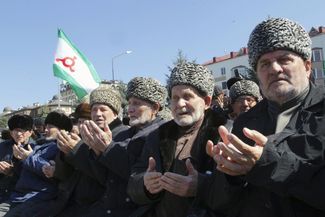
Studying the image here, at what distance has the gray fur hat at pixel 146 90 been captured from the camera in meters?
4.21

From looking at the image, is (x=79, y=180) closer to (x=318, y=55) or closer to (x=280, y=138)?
(x=280, y=138)

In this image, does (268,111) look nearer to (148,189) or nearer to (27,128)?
(148,189)

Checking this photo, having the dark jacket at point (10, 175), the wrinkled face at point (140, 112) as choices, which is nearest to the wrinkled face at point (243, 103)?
the wrinkled face at point (140, 112)

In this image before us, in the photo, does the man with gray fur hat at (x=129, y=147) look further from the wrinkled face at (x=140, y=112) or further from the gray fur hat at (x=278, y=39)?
the gray fur hat at (x=278, y=39)

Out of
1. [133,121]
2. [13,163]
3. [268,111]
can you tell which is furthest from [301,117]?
[13,163]

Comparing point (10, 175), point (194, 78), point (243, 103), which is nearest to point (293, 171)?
point (194, 78)

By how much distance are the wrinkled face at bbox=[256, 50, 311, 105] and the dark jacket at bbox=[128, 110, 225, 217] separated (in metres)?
0.71

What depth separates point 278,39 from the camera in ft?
8.59

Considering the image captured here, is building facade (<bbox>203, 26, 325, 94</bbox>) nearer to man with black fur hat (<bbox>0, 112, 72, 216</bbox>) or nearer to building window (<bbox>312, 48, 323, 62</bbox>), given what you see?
building window (<bbox>312, 48, 323, 62</bbox>)

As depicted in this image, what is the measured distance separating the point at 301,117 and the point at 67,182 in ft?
9.81

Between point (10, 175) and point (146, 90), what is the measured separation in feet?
10.1

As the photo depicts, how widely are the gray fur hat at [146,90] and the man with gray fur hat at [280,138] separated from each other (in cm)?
159

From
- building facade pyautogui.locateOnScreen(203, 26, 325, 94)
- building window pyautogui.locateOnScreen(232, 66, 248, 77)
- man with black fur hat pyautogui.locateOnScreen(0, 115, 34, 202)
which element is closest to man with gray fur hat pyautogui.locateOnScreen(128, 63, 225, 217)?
man with black fur hat pyautogui.locateOnScreen(0, 115, 34, 202)

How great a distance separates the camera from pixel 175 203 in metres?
3.15
